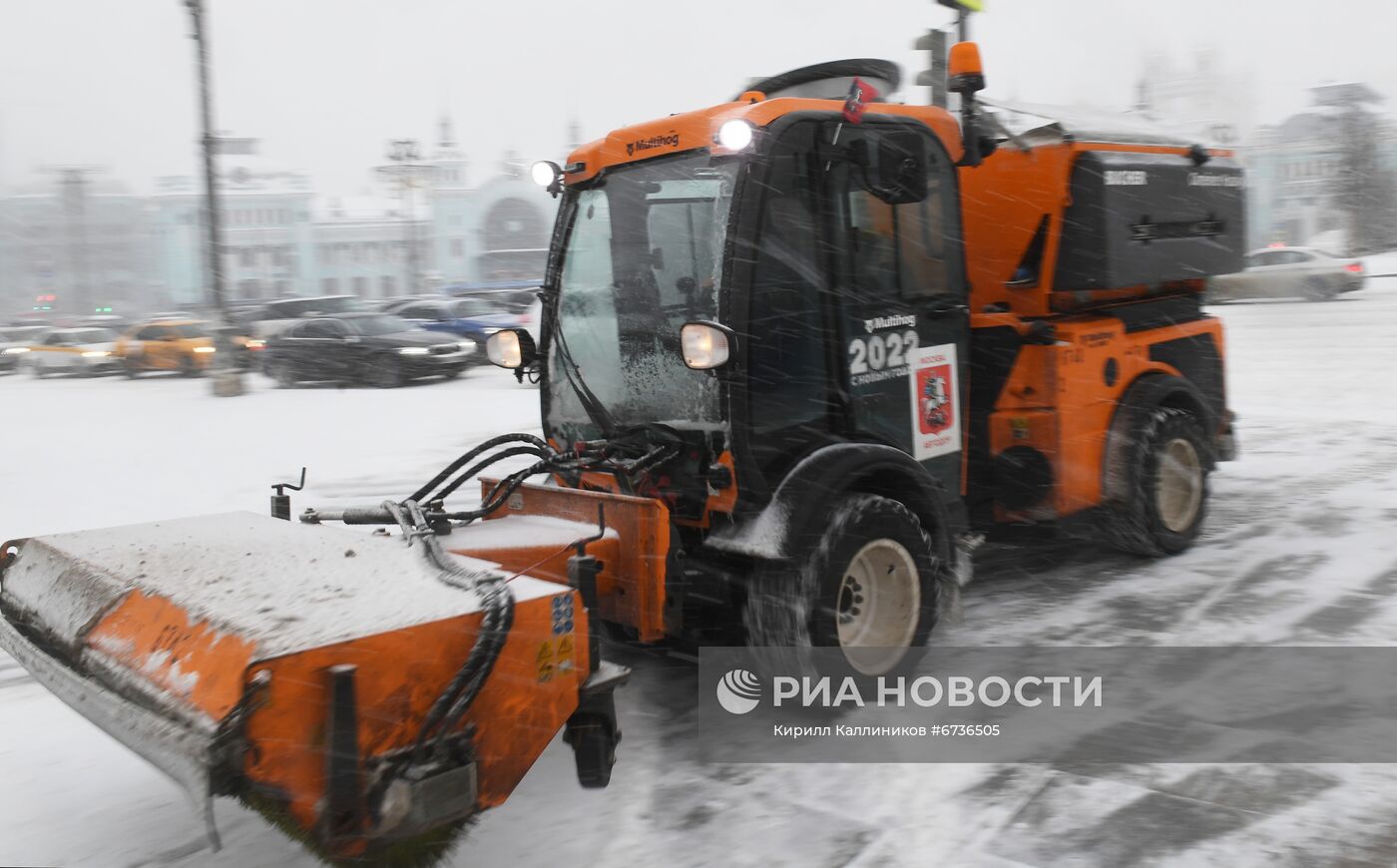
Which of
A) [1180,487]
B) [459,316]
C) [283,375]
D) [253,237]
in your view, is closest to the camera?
[1180,487]

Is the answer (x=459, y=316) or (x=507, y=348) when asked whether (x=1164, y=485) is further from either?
(x=459, y=316)

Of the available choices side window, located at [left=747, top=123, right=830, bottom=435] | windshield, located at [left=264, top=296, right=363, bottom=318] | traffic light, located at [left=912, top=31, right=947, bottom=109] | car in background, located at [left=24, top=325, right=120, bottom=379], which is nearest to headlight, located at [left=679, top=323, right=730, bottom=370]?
side window, located at [left=747, top=123, right=830, bottom=435]

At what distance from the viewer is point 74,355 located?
94.3 feet

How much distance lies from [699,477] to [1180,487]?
369 cm

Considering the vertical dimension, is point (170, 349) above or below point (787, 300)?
above

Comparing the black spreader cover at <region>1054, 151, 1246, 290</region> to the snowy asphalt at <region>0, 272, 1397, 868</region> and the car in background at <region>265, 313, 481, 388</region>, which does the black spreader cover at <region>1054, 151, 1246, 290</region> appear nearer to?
the snowy asphalt at <region>0, 272, 1397, 868</region>

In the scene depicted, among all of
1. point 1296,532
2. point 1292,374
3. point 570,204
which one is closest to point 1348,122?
point 1292,374

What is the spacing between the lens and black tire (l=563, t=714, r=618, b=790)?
135 inches

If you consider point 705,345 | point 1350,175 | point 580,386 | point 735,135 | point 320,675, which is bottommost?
point 320,675

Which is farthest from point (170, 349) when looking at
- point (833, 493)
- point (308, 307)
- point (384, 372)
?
point (833, 493)

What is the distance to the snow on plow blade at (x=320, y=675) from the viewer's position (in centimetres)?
274

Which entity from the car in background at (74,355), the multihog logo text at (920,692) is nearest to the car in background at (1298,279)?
the multihog logo text at (920,692)

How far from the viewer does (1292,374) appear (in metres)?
15.2

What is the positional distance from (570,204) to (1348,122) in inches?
1903
